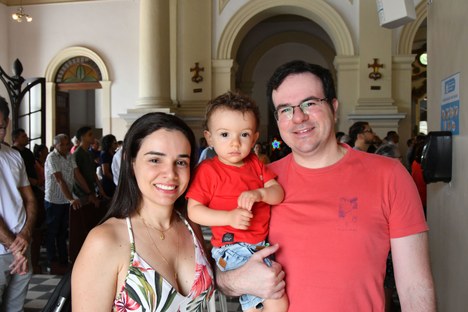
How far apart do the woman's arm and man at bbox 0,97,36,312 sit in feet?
5.71

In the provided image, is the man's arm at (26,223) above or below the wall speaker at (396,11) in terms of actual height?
below

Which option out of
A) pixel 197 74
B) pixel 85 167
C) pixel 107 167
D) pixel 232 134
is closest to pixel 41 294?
pixel 85 167

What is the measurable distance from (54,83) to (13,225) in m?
12.0

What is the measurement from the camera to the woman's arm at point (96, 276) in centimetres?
143

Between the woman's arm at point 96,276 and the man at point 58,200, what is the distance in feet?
14.1

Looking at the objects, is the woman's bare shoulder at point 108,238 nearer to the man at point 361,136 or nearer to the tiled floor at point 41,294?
the tiled floor at point 41,294

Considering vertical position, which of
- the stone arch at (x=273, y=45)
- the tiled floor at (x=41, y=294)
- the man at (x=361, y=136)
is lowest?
the tiled floor at (x=41, y=294)

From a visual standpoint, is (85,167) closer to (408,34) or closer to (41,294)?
(41,294)

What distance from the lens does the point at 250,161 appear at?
1.92m

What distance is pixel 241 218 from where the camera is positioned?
1.63 m

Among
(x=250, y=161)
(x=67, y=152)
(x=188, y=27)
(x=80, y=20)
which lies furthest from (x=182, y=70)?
(x=250, y=161)

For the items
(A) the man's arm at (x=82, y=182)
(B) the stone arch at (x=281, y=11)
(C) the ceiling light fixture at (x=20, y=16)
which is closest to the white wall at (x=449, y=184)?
(A) the man's arm at (x=82, y=182)

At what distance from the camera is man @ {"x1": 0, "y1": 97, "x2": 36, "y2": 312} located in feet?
9.55

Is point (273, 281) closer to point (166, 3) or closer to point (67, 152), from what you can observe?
point (67, 152)
